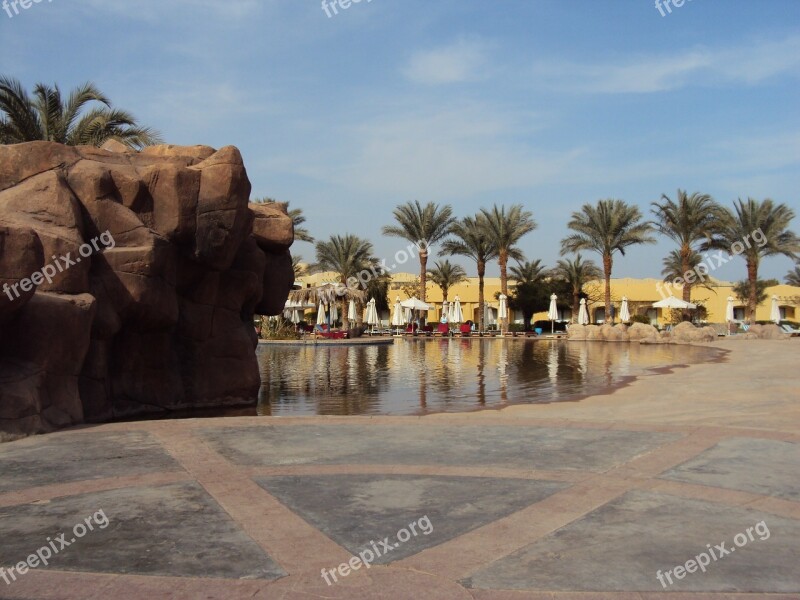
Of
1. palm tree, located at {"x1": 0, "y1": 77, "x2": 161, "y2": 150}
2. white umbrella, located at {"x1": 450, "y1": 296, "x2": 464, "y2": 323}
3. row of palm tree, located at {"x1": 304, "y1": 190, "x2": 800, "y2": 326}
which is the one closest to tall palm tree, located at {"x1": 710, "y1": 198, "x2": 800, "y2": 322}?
row of palm tree, located at {"x1": 304, "y1": 190, "x2": 800, "y2": 326}

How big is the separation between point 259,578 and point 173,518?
54.5 inches

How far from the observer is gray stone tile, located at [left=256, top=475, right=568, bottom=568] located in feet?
16.6

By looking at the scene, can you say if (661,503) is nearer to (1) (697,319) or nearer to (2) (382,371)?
(2) (382,371)

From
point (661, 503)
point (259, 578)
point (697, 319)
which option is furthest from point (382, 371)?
point (697, 319)

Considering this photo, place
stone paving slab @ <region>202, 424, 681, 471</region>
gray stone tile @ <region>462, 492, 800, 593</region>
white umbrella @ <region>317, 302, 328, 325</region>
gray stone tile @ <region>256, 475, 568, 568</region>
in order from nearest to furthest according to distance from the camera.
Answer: gray stone tile @ <region>462, 492, 800, 593</region>
gray stone tile @ <region>256, 475, 568, 568</region>
stone paving slab @ <region>202, 424, 681, 471</region>
white umbrella @ <region>317, 302, 328, 325</region>

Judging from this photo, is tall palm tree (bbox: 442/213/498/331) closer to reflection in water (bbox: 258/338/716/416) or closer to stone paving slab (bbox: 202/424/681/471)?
reflection in water (bbox: 258/338/716/416)

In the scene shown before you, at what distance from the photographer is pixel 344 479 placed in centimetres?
659

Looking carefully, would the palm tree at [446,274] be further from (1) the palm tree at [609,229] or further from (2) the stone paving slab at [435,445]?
→ (2) the stone paving slab at [435,445]

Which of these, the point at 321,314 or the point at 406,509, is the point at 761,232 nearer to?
the point at 321,314

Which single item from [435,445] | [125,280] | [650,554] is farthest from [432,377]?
[650,554]

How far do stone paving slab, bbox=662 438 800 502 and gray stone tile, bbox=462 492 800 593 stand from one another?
0.74 m

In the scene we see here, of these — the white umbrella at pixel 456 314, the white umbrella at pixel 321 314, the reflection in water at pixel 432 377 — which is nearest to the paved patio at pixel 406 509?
the reflection in water at pixel 432 377

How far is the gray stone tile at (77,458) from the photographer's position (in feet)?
21.9

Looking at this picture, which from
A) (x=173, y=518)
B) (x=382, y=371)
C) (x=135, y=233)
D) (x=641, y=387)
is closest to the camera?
(x=173, y=518)
